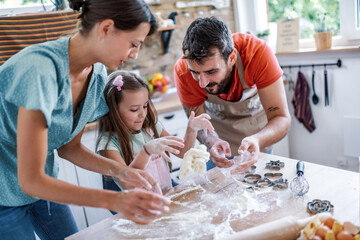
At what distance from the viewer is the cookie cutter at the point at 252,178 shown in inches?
51.7

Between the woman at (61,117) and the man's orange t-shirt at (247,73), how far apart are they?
0.55m

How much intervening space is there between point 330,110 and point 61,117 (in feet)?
7.02

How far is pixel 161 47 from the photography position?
121 inches

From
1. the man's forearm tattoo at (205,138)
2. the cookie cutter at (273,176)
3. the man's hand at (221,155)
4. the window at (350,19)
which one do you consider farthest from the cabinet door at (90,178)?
the window at (350,19)

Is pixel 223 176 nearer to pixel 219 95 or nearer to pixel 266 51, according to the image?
pixel 219 95

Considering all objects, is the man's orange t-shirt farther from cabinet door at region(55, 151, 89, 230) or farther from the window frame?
the window frame

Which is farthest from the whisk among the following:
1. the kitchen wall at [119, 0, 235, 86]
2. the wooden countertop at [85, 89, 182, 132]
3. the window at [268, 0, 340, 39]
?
the kitchen wall at [119, 0, 235, 86]

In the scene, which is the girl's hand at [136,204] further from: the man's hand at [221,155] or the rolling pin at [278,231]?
the man's hand at [221,155]

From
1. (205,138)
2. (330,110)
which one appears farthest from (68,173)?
(330,110)

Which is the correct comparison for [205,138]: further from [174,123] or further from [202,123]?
[174,123]

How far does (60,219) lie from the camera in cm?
135

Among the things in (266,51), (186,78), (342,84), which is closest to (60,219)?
(186,78)

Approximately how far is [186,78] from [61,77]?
0.85 meters

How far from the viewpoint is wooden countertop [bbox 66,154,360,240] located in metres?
1.07
